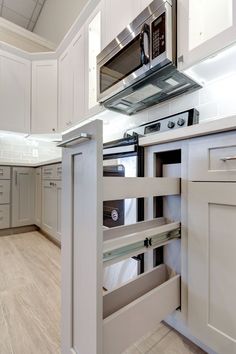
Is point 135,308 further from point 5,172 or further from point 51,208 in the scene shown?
point 5,172

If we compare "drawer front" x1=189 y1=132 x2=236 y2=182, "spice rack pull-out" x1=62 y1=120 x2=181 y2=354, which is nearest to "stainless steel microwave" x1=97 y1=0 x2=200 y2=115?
"drawer front" x1=189 y1=132 x2=236 y2=182

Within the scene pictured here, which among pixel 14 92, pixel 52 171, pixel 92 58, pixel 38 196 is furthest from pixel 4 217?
pixel 92 58

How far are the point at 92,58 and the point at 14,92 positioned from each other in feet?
4.58

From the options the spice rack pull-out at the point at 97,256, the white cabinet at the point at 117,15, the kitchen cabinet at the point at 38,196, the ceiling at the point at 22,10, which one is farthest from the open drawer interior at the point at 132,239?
the ceiling at the point at 22,10

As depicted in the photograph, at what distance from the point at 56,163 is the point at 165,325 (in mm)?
1775

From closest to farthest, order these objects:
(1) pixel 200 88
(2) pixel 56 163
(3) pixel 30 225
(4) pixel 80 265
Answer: (4) pixel 80 265
(1) pixel 200 88
(2) pixel 56 163
(3) pixel 30 225

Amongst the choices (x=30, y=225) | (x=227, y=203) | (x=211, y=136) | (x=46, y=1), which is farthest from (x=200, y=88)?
(x=46, y=1)

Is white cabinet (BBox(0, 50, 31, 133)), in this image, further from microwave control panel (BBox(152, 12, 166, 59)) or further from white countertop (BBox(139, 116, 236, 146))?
white countertop (BBox(139, 116, 236, 146))

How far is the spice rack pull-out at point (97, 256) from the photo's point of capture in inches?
23.9

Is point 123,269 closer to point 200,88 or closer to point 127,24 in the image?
point 200,88

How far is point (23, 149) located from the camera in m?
3.21

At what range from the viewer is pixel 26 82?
299 centimetres

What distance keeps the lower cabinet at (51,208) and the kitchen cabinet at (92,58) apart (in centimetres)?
89

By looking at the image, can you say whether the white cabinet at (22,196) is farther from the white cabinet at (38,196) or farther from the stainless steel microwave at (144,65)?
the stainless steel microwave at (144,65)
